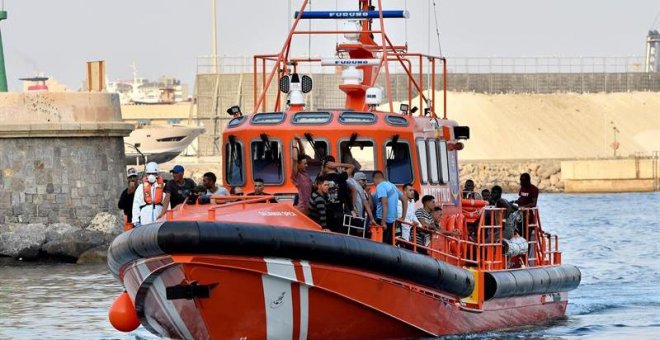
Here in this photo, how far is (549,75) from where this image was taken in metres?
110

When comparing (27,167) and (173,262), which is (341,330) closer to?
(173,262)

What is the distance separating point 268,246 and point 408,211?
2924mm

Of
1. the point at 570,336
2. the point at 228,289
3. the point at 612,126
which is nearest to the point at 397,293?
the point at 228,289

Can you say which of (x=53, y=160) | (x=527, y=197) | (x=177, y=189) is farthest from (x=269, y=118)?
(x=53, y=160)

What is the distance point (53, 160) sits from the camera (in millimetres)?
31766

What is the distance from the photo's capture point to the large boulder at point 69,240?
31.0 meters

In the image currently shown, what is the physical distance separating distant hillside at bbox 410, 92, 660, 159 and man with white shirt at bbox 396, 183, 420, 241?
8413cm

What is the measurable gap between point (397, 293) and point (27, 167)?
648 inches

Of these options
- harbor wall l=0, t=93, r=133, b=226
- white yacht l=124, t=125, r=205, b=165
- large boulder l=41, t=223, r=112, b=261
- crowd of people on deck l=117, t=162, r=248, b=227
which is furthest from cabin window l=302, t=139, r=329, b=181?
white yacht l=124, t=125, r=205, b=165

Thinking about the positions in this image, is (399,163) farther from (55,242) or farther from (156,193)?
(55,242)

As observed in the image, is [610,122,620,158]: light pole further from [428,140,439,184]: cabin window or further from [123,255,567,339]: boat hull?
[123,255,567,339]: boat hull

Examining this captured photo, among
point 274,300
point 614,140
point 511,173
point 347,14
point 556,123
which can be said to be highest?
point 347,14

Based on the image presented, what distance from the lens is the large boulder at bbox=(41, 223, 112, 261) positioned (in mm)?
30984

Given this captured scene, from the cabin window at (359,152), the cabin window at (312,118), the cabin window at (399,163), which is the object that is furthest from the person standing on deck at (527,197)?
the cabin window at (312,118)
